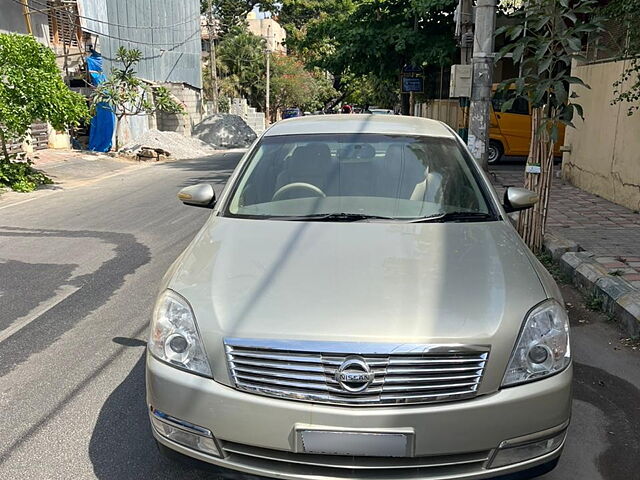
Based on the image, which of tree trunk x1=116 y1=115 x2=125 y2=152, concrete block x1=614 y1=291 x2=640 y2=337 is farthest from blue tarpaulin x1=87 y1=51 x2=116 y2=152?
concrete block x1=614 y1=291 x2=640 y2=337

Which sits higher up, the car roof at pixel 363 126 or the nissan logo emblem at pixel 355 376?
the car roof at pixel 363 126

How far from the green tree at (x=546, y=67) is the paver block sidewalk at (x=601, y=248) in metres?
0.70

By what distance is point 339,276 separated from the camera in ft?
8.61

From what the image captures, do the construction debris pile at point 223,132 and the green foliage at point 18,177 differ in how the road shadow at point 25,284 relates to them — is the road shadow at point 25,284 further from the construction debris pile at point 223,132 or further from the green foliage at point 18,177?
the construction debris pile at point 223,132

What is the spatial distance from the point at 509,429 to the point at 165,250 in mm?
5625

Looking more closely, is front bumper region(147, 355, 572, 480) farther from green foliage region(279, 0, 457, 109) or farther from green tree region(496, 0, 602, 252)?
green foliage region(279, 0, 457, 109)

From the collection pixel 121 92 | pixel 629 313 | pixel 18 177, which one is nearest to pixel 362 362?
pixel 629 313

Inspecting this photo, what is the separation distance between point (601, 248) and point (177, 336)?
5.46 m

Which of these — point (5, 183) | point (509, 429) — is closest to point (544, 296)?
point (509, 429)

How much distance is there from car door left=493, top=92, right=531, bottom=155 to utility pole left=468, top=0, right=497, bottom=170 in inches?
349

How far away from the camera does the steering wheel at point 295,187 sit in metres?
3.59

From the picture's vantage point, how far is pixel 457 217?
10.9 feet

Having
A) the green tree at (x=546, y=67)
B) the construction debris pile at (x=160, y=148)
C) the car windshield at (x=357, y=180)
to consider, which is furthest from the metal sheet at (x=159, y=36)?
the car windshield at (x=357, y=180)

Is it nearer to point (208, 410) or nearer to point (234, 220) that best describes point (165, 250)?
point (234, 220)
